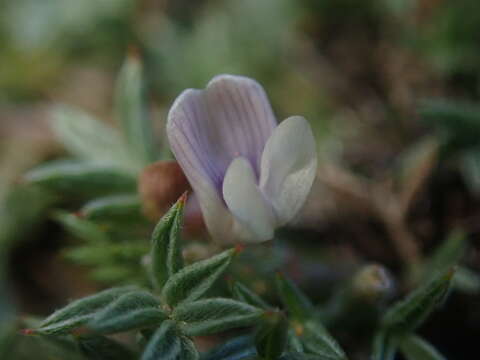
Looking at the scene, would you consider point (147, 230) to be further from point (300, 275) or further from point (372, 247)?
point (372, 247)

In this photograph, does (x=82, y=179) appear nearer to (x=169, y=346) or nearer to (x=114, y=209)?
(x=114, y=209)

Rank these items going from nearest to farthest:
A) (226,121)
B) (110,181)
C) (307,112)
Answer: (226,121)
(110,181)
(307,112)

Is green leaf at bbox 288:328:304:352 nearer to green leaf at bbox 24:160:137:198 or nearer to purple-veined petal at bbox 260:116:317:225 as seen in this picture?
purple-veined petal at bbox 260:116:317:225

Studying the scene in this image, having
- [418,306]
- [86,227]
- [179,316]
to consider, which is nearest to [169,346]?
[179,316]

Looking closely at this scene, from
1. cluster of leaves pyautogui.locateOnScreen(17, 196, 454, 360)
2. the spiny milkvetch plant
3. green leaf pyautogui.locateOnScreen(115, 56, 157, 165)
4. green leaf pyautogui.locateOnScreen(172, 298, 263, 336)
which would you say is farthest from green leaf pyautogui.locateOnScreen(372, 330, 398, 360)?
green leaf pyautogui.locateOnScreen(115, 56, 157, 165)

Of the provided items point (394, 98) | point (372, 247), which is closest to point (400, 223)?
point (372, 247)

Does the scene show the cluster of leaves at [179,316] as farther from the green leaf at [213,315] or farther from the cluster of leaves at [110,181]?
the cluster of leaves at [110,181]

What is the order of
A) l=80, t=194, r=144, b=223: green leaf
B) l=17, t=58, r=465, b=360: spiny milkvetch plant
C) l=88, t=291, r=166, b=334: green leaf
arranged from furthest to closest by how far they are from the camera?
l=80, t=194, r=144, b=223: green leaf → l=17, t=58, r=465, b=360: spiny milkvetch plant → l=88, t=291, r=166, b=334: green leaf
